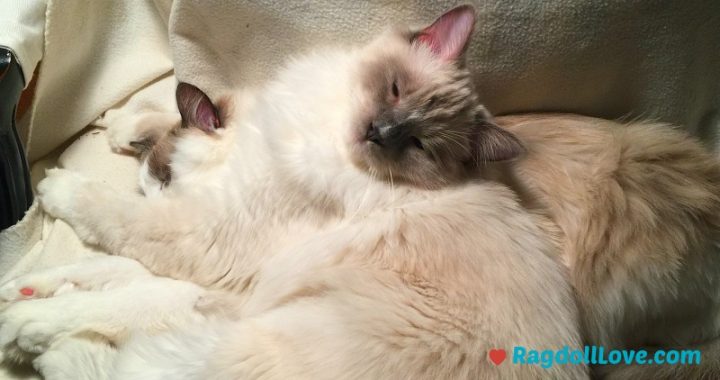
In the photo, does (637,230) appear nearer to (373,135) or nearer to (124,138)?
(373,135)

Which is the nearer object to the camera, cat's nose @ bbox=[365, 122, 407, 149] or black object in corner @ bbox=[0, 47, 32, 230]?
cat's nose @ bbox=[365, 122, 407, 149]

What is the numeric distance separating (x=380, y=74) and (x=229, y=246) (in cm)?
54

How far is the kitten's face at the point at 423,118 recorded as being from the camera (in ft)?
3.82

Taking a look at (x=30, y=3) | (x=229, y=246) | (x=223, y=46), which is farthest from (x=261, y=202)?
(x=30, y=3)

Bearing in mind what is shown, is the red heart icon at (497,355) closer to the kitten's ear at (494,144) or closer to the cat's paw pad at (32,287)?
the kitten's ear at (494,144)

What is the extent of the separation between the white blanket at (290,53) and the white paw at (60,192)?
0.04 metres

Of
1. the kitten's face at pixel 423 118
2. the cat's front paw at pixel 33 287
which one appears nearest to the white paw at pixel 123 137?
the cat's front paw at pixel 33 287

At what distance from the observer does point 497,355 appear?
1.00 m

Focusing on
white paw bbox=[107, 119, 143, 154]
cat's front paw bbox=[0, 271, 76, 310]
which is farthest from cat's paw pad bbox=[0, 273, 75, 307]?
white paw bbox=[107, 119, 143, 154]

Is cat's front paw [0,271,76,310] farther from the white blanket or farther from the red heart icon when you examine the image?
the red heart icon

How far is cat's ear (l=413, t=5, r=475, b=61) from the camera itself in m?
1.13

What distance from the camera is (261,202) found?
49.0 inches

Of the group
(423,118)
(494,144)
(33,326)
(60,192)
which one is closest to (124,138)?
(60,192)

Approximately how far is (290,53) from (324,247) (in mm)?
614
